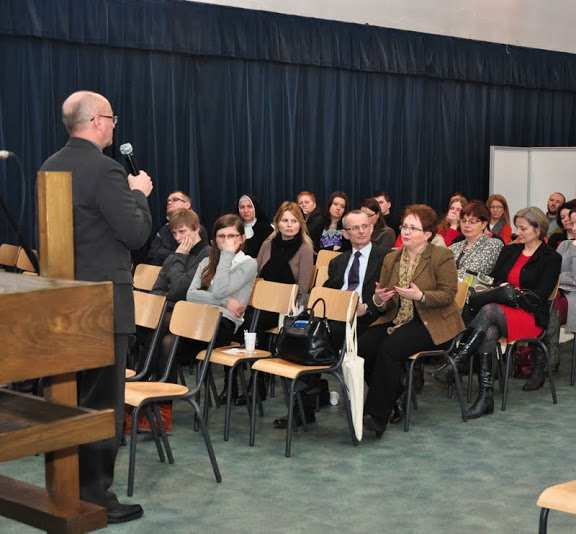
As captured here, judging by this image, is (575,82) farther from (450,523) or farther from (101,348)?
(101,348)

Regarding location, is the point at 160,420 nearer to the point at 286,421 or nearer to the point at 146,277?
the point at 286,421

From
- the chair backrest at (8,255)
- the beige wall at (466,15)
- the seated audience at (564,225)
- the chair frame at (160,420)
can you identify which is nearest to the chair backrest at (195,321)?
the chair frame at (160,420)

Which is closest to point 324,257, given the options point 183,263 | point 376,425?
point 183,263

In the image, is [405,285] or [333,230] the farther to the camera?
[333,230]

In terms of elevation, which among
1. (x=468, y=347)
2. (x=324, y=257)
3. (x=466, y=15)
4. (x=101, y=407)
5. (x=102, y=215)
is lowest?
(x=468, y=347)

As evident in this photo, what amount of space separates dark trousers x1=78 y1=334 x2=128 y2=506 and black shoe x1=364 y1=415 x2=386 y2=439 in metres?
1.65

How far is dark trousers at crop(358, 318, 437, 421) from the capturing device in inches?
201

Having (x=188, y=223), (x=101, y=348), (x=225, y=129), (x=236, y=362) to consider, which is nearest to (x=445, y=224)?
(x=225, y=129)

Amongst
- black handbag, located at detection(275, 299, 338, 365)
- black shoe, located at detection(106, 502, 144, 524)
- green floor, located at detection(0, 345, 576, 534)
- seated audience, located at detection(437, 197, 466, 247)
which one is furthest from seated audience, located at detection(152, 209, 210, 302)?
seated audience, located at detection(437, 197, 466, 247)

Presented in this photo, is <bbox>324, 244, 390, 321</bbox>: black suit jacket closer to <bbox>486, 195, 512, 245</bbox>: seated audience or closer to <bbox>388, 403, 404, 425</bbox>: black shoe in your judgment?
<bbox>388, 403, 404, 425</bbox>: black shoe

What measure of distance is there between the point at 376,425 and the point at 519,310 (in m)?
1.34

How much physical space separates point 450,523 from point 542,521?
118cm

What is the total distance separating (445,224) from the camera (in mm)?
8594

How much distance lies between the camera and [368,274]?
5559 millimetres
